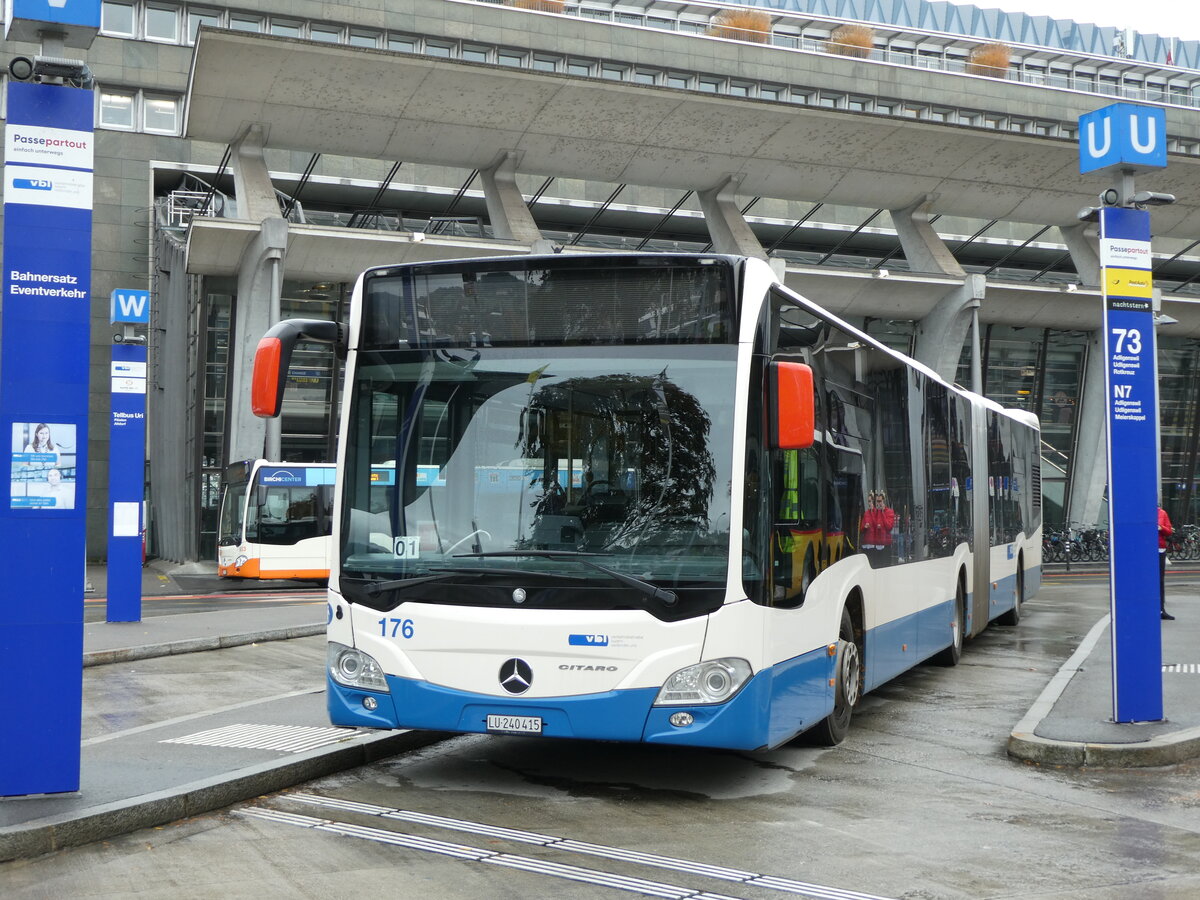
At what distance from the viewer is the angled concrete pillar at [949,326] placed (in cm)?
3878

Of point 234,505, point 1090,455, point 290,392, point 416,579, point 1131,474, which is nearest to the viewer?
point 416,579

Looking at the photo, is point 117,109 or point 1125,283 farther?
point 117,109

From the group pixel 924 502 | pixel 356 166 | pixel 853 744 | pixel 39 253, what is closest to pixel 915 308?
pixel 356 166

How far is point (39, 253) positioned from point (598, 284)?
9.74 ft

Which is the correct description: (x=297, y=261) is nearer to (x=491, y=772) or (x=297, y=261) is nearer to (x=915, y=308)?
(x=915, y=308)

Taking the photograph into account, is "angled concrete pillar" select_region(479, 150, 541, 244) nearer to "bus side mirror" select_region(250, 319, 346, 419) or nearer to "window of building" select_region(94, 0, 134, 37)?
"window of building" select_region(94, 0, 134, 37)

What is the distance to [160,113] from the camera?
141ft

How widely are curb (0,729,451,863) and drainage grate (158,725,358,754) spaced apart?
251 mm

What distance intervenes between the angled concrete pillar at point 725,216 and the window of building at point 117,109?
61.3 ft

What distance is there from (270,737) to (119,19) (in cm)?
3914

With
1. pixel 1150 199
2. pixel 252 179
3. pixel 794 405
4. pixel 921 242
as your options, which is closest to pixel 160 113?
pixel 252 179

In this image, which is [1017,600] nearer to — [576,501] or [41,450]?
[576,501]

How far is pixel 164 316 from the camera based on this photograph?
41.1 metres

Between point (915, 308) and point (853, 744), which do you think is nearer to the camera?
point (853, 744)
